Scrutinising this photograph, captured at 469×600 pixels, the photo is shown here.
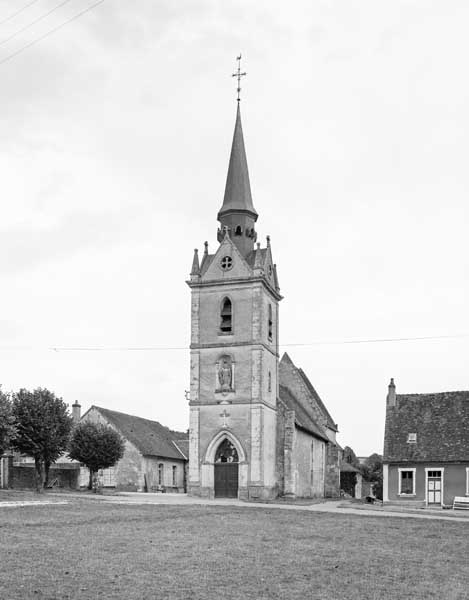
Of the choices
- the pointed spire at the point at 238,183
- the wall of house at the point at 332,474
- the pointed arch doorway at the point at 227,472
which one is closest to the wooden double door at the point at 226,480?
the pointed arch doorway at the point at 227,472

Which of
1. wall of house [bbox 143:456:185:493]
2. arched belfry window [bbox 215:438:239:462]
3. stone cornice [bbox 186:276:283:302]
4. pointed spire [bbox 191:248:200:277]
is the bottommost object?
wall of house [bbox 143:456:185:493]

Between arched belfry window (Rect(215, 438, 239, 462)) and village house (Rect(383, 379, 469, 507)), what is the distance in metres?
9.20

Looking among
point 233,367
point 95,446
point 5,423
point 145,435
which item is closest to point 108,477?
point 145,435

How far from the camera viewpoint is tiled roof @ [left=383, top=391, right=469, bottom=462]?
44.1 m

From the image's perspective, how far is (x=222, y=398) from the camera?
45938 mm

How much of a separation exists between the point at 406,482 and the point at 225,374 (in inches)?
497

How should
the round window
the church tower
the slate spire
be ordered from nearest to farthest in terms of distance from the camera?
the church tower < the round window < the slate spire

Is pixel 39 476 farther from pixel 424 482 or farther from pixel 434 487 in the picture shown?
pixel 434 487

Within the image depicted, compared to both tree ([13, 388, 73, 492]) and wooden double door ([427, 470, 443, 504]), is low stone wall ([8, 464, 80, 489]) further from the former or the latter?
wooden double door ([427, 470, 443, 504])

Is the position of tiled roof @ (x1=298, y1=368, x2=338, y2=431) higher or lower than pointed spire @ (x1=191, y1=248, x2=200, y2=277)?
lower

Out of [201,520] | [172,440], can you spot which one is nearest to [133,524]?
[201,520]

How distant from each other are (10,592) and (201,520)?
14.0m

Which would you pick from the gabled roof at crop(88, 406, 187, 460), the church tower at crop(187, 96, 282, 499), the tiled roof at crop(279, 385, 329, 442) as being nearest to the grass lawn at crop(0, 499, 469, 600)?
the church tower at crop(187, 96, 282, 499)

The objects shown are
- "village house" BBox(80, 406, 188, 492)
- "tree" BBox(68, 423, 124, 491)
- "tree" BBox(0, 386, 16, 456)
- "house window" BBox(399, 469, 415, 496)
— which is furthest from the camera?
"village house" BBox(80, 406, 188, 492)
